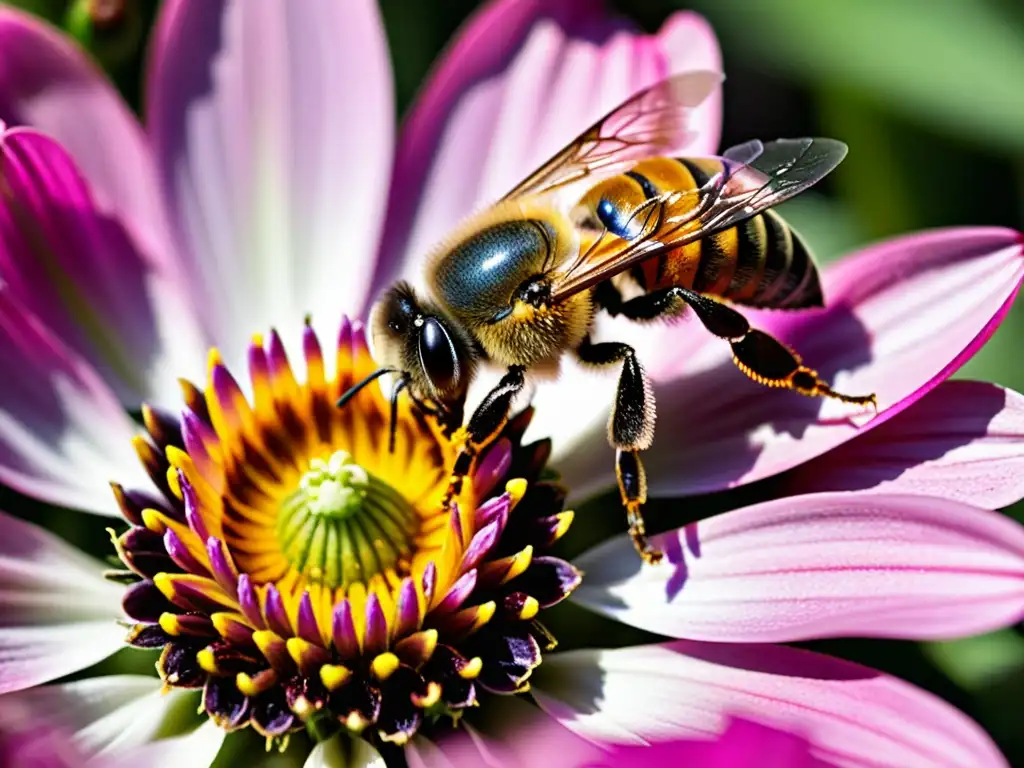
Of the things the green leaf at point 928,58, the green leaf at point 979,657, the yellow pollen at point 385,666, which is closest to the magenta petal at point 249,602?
the yellow pollen at point 385,666

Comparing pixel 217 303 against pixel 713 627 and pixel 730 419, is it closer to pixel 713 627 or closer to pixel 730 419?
pixel 730 419

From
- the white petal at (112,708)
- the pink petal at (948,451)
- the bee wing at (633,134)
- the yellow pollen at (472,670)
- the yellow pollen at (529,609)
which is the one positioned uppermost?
the bee wing at (633,134)

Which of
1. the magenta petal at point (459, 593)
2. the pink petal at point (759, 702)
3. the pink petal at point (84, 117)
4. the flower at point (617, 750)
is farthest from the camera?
the pink petal at point (84, 117)

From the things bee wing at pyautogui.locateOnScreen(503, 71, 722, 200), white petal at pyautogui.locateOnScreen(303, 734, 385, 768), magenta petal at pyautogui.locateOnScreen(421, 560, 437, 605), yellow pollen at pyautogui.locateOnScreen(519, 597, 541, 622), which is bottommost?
white petal at pyautogui.locateOnScreen(303, 734, 385, 768)

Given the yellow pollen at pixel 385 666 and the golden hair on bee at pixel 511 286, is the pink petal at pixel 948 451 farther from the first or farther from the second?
the yellow pollen at pixel 385 666

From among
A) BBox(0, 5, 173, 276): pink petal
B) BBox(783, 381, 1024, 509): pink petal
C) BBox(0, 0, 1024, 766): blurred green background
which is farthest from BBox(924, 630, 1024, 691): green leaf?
BBox(0, 5, 173, 276): pink petal

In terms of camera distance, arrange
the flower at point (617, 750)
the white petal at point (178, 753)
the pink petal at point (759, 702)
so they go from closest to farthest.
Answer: the flower at point (617, 750)
the pink petal at point (759, 702)
the white petal at point (178, 753)

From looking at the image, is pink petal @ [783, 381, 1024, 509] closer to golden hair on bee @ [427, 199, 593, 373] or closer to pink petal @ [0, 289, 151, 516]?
golden hair on bee @ [427, 199, 593, 373]

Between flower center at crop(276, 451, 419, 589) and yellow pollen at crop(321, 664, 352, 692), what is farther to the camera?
flower center at crop(276, 451, 419, 589)

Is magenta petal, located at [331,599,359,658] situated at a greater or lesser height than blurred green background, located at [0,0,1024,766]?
lesser
